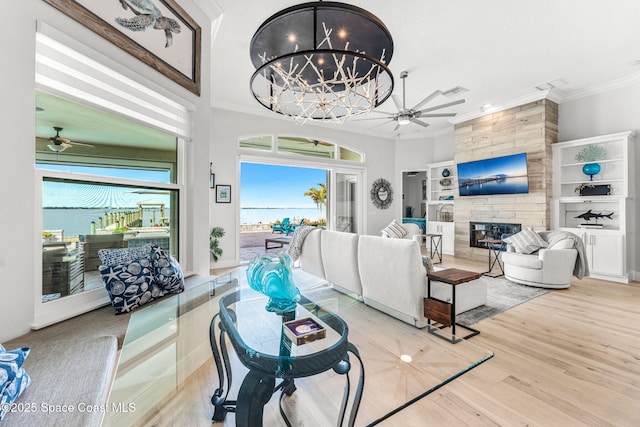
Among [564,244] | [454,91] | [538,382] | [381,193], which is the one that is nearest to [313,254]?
[538,382]

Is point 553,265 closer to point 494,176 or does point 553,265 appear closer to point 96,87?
point 494,176

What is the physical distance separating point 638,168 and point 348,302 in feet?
18.8

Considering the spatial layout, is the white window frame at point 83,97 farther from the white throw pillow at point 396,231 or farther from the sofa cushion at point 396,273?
the white throw pillow at point 396,231

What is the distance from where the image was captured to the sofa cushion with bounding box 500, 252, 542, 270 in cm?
393

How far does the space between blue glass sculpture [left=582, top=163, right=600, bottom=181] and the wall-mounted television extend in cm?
83

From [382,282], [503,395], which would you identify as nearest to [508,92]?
[382,282]

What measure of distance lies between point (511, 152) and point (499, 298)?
3.35 metres

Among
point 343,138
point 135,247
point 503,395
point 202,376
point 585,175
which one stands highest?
point 343,138

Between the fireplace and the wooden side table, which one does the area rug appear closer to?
the wooden side table

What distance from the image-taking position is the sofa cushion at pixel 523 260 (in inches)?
155

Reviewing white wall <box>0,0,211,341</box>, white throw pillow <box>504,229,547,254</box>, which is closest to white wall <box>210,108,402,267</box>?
white wall <box>0,0,211,341</box>

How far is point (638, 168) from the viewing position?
4449 millimetres

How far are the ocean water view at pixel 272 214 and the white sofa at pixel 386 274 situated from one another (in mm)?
5725

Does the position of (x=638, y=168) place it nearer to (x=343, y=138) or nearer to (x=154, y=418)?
(x=343, y=138)
